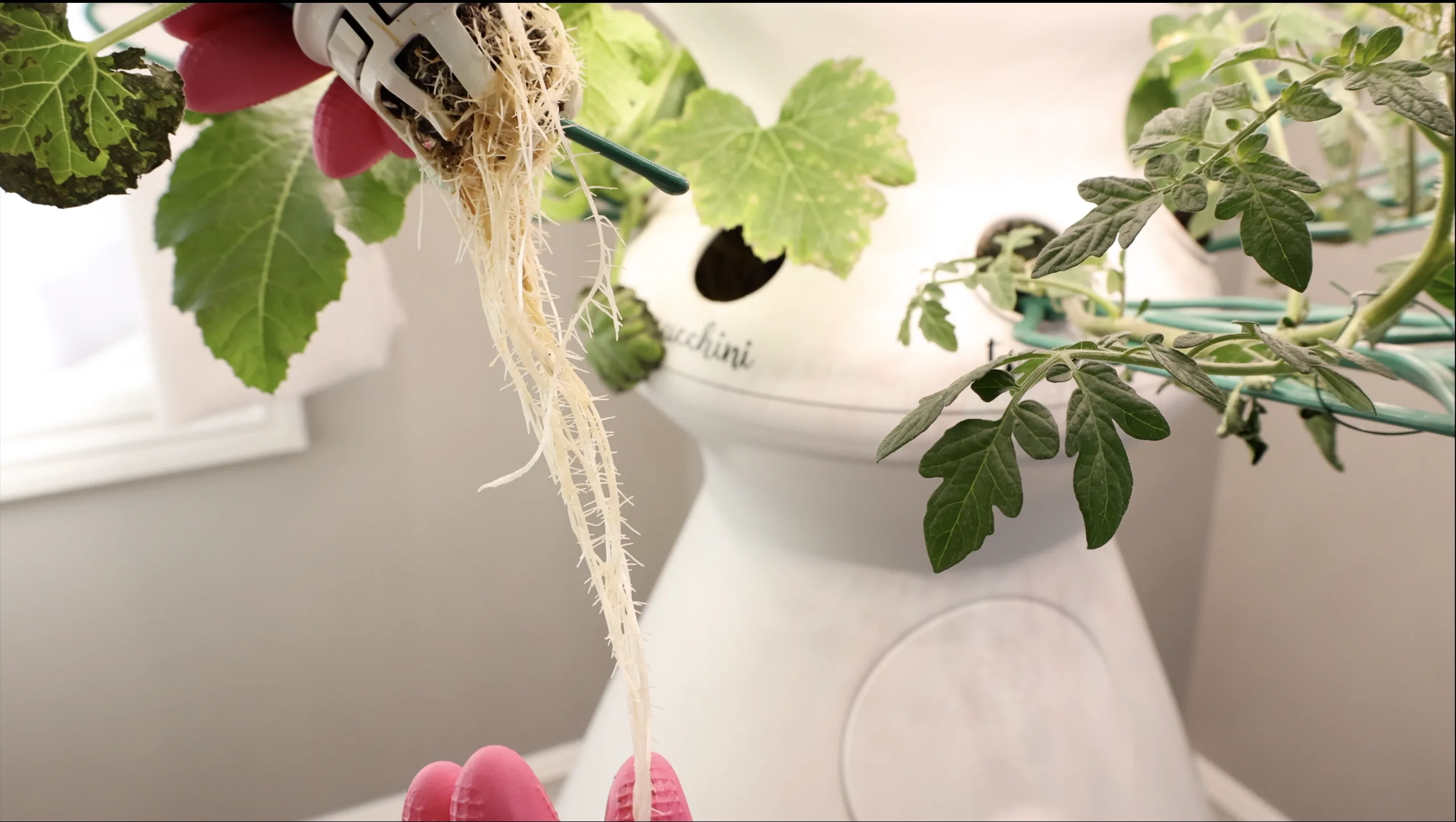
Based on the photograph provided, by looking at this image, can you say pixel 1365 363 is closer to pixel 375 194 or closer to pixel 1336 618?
pixel 375 194

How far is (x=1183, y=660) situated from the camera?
1293 millimetres

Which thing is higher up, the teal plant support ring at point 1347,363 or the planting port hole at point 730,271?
the teal plant support ring at point 1347,363

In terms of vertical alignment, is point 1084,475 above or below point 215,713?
above

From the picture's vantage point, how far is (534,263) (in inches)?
13.3

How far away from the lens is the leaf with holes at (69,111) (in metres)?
0.27

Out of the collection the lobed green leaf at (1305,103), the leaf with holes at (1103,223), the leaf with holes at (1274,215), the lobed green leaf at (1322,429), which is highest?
the lobed green leaf at (1305,103)

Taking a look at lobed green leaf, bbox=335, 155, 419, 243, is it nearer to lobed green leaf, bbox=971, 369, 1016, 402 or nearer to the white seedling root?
the white seedling root

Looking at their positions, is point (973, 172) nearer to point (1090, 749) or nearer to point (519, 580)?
point (1090, 749)

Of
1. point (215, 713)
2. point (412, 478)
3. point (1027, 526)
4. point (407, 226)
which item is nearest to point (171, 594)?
point (215, 713)

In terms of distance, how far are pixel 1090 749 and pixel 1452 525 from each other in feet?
1.90

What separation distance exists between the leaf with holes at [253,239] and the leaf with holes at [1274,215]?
0.37 metres

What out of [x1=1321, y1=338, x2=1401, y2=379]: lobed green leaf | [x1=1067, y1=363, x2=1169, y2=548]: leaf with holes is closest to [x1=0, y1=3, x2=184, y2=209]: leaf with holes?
[x1=1067, y1=363, x2=1169, y2=548]: leaf with holes

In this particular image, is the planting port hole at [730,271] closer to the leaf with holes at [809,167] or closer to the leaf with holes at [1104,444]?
the leaf with holes at [809,167]

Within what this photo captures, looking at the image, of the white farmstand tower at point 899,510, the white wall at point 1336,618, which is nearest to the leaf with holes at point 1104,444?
the white farmstand tower at point 899,510
